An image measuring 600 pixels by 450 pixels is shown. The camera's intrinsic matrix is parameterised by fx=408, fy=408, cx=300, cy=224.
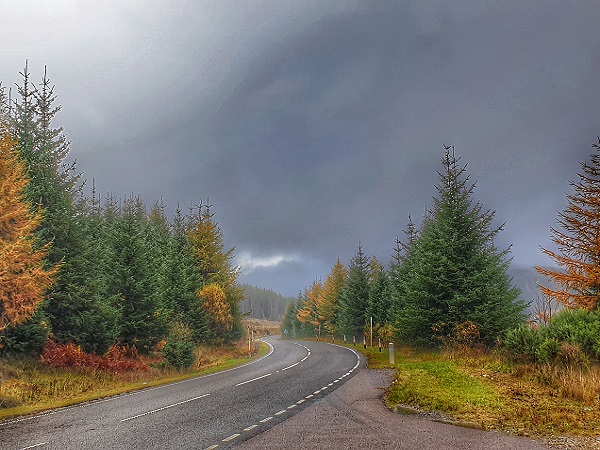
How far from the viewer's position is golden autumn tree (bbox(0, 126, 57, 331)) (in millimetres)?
16669

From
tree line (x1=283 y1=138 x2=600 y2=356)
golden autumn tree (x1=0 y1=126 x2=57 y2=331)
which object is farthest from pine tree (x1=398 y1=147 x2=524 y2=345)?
→ golden autumn tree (x1=0 y1=126 x2=57 y2=331)

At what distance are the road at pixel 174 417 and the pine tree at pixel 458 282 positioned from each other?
9160mm

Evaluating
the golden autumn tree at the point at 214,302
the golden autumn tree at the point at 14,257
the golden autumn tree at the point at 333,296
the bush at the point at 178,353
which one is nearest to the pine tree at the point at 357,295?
the golden autumn tree at the point at 333,296

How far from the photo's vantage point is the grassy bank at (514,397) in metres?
9.05

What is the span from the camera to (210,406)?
41.8 ft

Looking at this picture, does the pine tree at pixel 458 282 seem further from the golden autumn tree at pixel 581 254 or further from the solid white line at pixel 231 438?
the solid white line at pixel 231 438

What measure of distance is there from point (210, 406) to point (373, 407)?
502cm

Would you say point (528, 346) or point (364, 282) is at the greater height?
point (364, 282)

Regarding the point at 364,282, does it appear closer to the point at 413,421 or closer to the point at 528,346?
the point at 528,346

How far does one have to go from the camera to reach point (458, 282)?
958 inches

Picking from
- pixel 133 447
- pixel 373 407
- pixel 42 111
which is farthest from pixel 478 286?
pixel 42 111

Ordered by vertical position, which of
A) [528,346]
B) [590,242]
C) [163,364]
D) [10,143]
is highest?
[10,143]

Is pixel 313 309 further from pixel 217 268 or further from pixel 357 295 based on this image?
pixel 217 268

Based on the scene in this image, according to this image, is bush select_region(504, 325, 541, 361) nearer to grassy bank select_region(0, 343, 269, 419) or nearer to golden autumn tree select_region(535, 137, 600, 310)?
golden autumn tree select_region(535, 137, 600, 310)
